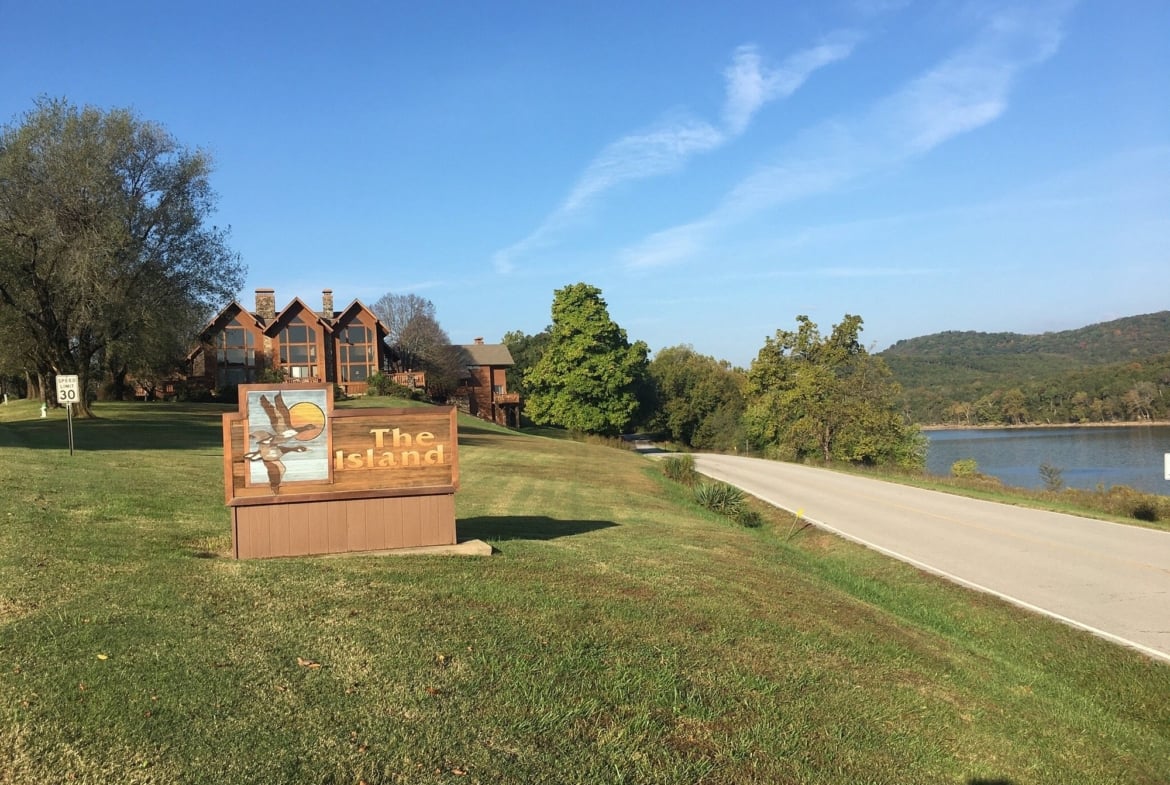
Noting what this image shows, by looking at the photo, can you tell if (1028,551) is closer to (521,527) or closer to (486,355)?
(521,527)

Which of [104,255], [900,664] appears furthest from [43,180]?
[900,664]

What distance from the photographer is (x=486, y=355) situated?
224 feet

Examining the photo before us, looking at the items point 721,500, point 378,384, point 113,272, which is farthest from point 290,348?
point 721,500

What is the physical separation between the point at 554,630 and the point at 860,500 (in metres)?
17.5

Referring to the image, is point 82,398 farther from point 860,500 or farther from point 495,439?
point 860,500

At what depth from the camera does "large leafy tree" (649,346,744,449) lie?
7469 centimetres

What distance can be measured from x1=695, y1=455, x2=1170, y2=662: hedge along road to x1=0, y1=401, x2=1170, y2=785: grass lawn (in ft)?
3.55

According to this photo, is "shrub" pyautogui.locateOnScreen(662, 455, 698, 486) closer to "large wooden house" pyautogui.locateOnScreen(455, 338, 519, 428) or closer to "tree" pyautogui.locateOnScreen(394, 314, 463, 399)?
"tree" pyautogui.locateOnScreen(394, 314, 463, 399)

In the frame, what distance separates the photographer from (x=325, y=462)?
8547mm

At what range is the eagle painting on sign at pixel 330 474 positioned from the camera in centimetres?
820

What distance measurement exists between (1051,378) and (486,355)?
97.9 m

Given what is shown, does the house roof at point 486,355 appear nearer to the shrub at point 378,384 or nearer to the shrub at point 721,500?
the shrub at point 378,384

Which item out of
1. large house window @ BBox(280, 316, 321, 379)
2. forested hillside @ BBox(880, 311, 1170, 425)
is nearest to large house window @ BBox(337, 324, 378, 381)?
large house window @ BBox(280, 316, 321, 379)

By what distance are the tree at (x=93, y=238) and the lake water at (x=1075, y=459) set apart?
1452 inches
